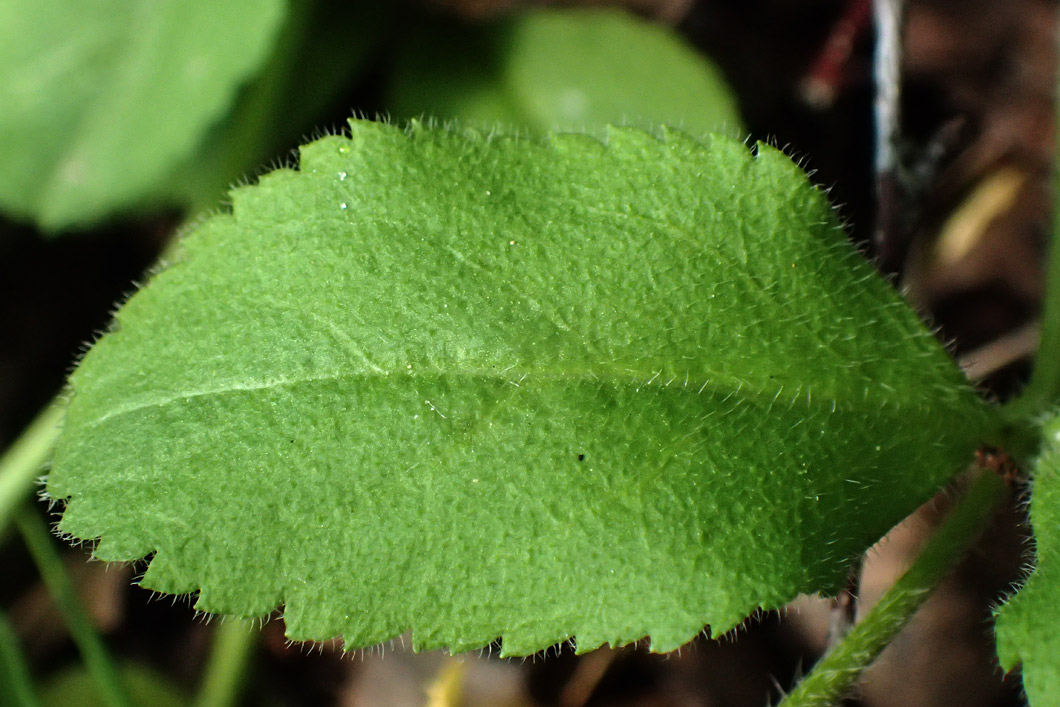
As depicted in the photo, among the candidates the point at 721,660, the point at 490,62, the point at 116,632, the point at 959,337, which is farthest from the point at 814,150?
the point at 116,632

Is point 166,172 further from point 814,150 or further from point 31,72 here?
point 814,150

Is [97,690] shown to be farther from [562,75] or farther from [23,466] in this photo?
[562,75]

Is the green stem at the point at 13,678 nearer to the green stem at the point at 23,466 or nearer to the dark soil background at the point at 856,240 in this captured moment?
the green stem at the point at 23,466

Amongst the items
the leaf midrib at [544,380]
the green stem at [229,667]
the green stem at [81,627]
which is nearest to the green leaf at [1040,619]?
the leaf midrib at [544,380]

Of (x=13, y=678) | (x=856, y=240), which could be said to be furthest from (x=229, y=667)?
(x=856, y=240)

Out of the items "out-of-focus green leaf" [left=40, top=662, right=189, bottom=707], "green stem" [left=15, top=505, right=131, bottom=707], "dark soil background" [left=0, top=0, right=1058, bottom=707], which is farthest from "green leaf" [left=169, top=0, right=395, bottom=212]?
"out-of-focus green leaf" [left=40, top=662, right=189, bottom=707]

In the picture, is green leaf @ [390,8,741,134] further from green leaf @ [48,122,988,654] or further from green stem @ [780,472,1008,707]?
green stem @ [780,472,1008,707]
